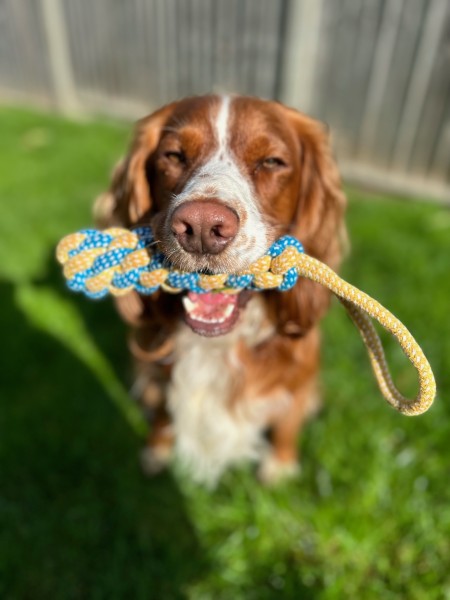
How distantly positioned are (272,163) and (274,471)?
5.47 ft

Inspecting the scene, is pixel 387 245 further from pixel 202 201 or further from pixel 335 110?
pixel 202 201

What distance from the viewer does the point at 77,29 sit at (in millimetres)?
6773

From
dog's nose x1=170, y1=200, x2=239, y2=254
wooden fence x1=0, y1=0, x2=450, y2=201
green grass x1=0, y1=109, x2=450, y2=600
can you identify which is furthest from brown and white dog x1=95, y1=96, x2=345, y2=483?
wooden fence x1=0, y1=0, x2=450, y2=201

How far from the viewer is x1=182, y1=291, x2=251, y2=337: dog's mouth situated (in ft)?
5.71

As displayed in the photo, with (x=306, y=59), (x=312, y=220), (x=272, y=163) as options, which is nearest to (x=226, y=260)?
(x=272, y=163)

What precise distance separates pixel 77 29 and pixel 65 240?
6438mm

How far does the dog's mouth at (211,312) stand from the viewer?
68.5 inches

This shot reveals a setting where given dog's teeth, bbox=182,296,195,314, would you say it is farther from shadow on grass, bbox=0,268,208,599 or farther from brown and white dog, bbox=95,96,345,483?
shadow on grass, bbox=0,268,208,599

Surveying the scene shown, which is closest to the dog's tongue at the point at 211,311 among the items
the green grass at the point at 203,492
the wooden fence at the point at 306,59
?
the green grass at the point at 203,492

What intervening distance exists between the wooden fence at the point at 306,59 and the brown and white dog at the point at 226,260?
3155 mm

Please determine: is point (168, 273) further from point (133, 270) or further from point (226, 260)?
point (226, 260)

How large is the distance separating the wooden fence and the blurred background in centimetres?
2

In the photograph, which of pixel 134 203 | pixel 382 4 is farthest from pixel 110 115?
pixel 134 203

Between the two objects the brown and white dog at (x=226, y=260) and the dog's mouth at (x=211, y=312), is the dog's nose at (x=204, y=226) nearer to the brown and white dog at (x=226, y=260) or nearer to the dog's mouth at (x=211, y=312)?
the brown and white dog at (x=226, y=260)
